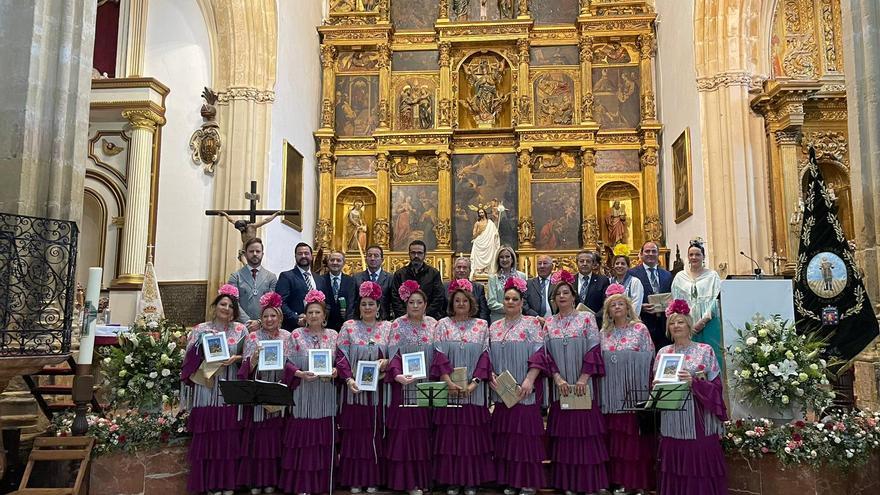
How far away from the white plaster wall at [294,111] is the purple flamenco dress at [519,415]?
7.01 metres

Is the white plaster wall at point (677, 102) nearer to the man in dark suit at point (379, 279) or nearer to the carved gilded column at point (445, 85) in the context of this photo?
the carved gilded column at point (445, 85)

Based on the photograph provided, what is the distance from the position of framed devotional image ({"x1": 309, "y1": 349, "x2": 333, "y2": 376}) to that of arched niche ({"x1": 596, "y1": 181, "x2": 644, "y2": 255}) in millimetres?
9821

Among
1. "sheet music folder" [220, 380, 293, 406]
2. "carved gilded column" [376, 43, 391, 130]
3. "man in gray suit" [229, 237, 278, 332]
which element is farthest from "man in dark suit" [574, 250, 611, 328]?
"carved gilded column" [376, 43, 391, 130]

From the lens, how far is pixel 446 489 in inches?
234

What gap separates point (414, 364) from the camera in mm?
5824

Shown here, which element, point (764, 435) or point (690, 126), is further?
point (690, 126)

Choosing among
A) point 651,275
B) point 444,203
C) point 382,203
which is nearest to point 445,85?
point 444,203

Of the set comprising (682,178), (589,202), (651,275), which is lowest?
(651,275)

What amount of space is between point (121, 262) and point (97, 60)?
392cm

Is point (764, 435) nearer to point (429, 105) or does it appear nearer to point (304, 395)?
point (304, 395)

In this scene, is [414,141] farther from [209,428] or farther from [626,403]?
[626,403]

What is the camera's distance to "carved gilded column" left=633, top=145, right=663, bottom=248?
14.3m

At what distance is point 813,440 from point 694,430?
42.5 inches

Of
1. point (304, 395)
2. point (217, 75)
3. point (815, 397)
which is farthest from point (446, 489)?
point (217, 75)
